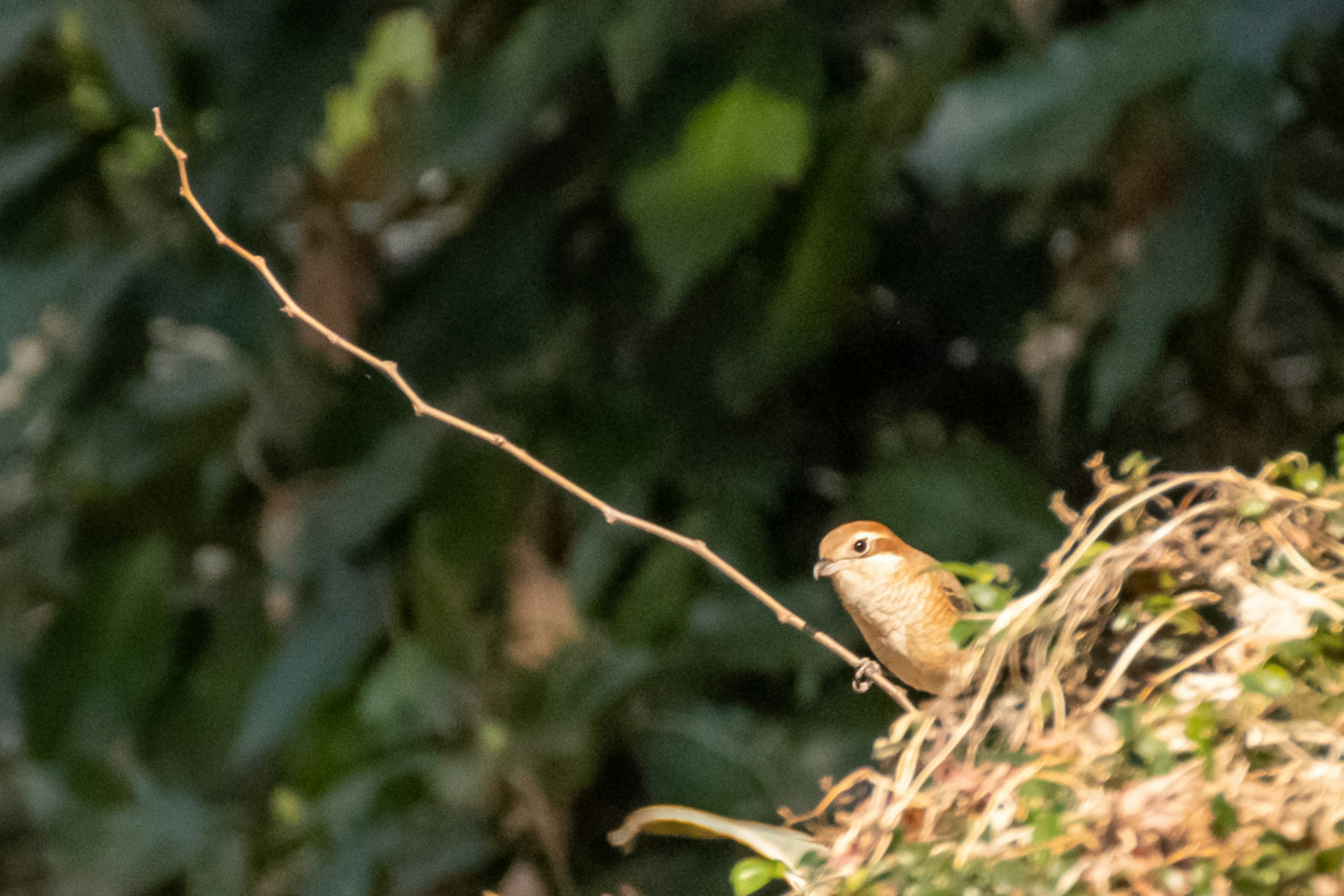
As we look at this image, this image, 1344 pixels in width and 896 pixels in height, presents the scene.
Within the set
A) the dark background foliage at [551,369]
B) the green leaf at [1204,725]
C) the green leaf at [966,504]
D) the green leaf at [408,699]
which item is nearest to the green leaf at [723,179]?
the dark background foliage at [551,369]

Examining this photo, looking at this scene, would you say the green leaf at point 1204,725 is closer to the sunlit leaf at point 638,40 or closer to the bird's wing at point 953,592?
the bird's wing at point 953,592

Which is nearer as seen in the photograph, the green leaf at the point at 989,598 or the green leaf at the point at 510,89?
the green leaf at the point at 989,598

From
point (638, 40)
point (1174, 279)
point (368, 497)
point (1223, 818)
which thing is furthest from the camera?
point (368, 497)

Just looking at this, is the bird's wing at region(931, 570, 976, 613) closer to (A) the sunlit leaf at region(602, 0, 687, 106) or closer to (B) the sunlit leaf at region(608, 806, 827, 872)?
(B) the sunlit leaf at region(608, 806, 827, 872)

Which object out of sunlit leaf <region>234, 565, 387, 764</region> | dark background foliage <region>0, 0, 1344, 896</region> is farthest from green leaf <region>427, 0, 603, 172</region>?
sunlit leaf <region>234, 565, 387, 764</region>

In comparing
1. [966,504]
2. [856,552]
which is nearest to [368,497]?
[966,504]

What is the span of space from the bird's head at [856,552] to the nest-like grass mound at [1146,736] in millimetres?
45

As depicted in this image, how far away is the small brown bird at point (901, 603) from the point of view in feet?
0.99

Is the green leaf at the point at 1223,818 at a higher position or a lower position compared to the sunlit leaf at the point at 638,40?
lower

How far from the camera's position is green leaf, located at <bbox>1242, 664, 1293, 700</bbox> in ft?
0.73

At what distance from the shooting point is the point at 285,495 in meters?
0.83

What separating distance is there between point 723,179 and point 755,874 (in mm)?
455

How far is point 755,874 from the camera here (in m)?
0.27

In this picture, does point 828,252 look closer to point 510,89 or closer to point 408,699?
point 510,89
